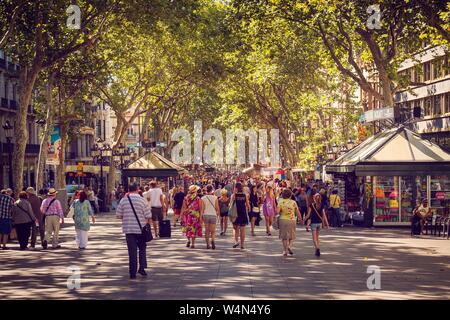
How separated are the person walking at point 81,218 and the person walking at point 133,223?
7.34 m

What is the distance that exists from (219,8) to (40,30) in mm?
20196

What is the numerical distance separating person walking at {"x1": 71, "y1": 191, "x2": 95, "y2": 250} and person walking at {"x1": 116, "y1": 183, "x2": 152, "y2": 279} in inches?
289

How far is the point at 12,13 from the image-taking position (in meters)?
29.9

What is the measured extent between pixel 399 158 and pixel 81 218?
13.0 meters

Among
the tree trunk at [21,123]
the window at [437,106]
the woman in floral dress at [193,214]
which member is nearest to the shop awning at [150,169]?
the tree trunk at [21,123]

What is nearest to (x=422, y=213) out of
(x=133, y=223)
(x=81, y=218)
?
(x=81, y=218)

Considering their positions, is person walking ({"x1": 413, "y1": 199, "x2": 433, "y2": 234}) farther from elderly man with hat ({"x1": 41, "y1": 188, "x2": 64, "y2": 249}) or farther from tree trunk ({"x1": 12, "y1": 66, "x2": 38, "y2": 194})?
tree trunk ({"x1": 12, "y1": 66, "x2": 38, "y2": 194})

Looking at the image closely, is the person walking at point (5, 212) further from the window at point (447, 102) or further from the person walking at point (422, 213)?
the window at point (447, 102)

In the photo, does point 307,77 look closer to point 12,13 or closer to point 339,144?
point 339,144

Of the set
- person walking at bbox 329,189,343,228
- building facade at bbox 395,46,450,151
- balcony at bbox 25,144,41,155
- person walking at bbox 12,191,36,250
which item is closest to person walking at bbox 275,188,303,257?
person walking at bbox 12,191,36,250

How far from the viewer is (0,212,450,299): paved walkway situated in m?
14.0

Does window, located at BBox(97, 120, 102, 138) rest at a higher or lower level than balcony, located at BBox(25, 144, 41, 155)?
higher

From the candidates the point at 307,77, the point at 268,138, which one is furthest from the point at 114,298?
the point at 268,138

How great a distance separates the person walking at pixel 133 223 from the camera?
1627 centimetres
